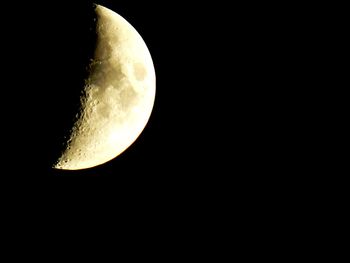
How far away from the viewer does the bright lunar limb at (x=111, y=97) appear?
9.95ft

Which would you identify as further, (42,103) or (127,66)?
(127,66)

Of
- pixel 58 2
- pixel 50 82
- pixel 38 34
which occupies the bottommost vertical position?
pixel 50 82

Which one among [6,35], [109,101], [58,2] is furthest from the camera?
[109,101]

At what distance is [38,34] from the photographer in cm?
271

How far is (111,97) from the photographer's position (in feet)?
10.0

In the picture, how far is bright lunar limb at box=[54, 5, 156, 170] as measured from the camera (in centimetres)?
303

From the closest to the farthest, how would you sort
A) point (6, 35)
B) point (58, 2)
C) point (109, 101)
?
point (6, 35), point (58, 2), point (109, 101)

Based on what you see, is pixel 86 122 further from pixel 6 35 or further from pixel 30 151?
pixel 6 35

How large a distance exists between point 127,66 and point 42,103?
2.66ft

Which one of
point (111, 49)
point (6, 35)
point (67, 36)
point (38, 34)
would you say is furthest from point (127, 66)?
point (6, 35)

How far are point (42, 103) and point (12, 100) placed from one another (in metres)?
0.21

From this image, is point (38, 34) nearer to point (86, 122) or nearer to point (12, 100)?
point (12, 100)

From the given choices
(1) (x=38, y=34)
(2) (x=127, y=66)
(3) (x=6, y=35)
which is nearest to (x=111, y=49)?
(2) (x=127, y=66)

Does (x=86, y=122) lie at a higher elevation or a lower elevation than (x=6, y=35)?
lower
